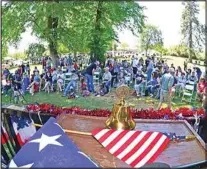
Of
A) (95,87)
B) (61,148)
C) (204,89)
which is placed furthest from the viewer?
(95,87)

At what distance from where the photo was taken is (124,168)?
104cm

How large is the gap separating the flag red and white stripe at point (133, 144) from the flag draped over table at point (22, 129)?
385 mm

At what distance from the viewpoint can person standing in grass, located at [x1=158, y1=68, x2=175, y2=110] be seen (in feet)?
16.6

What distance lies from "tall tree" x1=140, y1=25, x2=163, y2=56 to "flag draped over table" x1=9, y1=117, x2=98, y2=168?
381cm

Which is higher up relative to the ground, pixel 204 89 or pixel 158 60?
pixel 158 60

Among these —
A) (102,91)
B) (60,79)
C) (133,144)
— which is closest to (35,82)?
(60,79)

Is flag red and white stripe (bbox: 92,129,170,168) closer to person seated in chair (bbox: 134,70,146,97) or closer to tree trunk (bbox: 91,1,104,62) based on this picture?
tree trunk (bbox: 91,1,104,62)

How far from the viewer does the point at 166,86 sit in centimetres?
519

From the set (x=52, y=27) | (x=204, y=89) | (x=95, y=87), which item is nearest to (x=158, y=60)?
(x=204, y=89)

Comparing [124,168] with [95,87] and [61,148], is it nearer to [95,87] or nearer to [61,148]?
[61,148]

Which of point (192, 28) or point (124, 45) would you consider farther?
point (124, 45)

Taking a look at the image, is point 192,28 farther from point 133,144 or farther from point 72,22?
point 133,144

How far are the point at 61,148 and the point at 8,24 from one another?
464cm

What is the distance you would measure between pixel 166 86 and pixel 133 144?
4.05 meters
